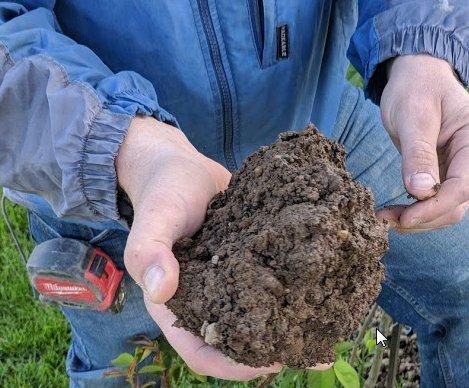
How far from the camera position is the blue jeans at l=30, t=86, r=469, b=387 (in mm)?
1789

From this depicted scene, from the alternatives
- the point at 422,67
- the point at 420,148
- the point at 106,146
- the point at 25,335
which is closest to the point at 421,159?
the point at 420,148

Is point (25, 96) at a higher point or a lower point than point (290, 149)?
lower

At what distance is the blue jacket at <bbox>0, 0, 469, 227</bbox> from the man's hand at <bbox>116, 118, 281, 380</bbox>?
1.7 inches

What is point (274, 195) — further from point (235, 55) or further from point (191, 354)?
point (235, 55)

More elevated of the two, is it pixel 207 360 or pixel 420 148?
pixel 420 148

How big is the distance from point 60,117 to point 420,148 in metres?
0.69

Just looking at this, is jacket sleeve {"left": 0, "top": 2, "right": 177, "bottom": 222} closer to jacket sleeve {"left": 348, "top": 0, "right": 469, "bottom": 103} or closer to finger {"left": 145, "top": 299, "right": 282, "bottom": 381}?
finger {"left": 145, "top": 299, "right": 282, "bottom": 381}

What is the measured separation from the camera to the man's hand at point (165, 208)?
42.5 inches

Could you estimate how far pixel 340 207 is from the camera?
113cm

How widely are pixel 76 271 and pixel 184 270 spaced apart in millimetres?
587

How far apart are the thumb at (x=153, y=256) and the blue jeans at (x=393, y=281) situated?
0.63 m

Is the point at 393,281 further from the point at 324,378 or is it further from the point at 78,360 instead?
the point at 78,360

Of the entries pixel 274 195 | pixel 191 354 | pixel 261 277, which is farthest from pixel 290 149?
pixel 191 354

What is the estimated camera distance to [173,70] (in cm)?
160
